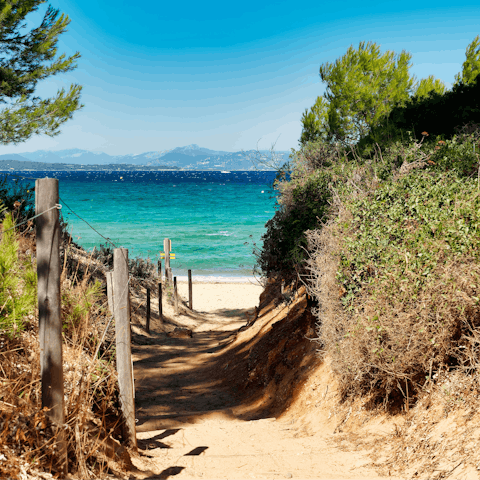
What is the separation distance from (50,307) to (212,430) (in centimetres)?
358

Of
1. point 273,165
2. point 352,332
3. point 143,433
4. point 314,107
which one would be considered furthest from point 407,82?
point 143,433

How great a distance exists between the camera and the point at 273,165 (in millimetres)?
10773

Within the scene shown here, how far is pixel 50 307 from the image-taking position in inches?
129

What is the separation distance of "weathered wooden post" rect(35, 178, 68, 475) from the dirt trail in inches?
54.1

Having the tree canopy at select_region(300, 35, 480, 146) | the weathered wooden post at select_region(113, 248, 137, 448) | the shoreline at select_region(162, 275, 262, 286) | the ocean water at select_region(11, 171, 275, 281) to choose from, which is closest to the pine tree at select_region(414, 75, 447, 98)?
the tree canopy at select_region(300, 35, 480, 146)

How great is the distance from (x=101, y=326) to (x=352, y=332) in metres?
3.70

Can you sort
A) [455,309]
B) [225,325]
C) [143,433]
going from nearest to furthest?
[455,309] → [143,433] → [225,325]

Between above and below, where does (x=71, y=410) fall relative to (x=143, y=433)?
above

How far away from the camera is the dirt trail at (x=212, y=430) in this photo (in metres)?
4.26

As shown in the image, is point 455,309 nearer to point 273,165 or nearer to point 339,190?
point 339,190

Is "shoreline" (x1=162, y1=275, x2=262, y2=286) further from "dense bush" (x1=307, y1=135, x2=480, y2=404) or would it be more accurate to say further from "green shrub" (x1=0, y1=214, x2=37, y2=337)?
"green shrub" (x1=0, y1=214, x2=37, y2=337)

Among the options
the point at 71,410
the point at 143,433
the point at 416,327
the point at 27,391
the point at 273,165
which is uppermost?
the point at 273,165

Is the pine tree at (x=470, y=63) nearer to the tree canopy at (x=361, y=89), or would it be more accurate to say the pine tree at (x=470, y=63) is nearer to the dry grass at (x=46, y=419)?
the tree canopy at (x=361, y=89)

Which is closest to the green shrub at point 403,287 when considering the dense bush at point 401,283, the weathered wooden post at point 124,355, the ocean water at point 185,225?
the dense bush at point 401,283
